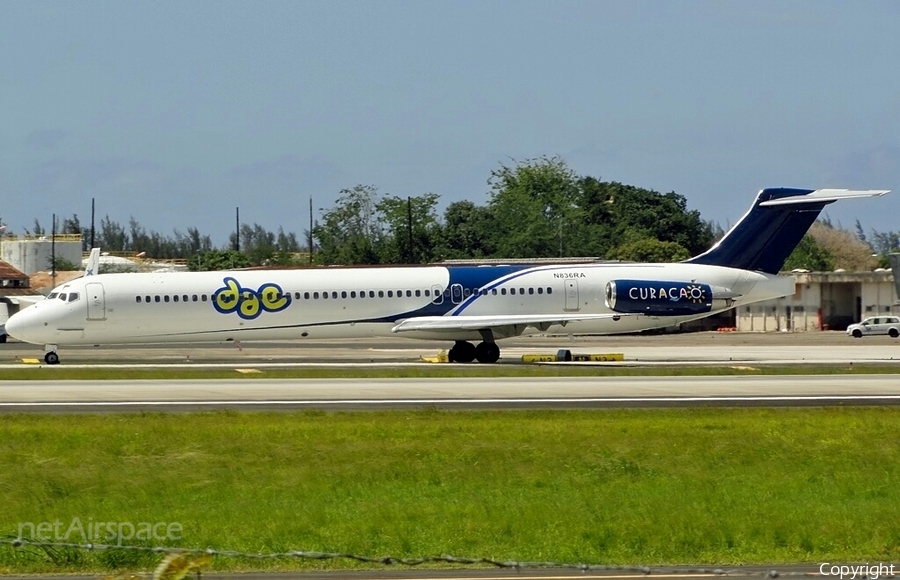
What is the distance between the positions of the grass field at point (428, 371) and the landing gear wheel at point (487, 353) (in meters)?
2.56

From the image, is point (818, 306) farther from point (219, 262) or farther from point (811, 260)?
point (219, 262)

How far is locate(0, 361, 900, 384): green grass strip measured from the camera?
37.0 meters

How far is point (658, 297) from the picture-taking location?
43.9 m

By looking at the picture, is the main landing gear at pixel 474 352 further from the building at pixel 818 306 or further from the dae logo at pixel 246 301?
the building at pixel 818 306

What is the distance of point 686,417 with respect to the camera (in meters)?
25.2

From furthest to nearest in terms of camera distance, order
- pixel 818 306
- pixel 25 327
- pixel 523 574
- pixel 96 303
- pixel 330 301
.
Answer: pixel 818 306, pixel 330 301, pixel 96 303, pixel 25 327, pixel 523 574

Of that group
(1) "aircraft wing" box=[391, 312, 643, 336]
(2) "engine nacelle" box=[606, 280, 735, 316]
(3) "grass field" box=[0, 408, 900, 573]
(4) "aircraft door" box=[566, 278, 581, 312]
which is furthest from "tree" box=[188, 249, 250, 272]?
(3) "grass field" box=[0, 408, 900, 573]

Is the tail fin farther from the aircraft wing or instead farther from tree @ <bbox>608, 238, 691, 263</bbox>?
tree @ <bbox>608, 238, 691, 263</bbox>

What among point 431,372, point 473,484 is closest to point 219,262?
point 431,372

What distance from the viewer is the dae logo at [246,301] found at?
140ft

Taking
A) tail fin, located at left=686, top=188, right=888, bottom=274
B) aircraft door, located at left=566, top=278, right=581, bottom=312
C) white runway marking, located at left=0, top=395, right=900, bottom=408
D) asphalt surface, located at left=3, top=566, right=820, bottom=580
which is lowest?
asphalt surface, located at left=3, top=566, right=820, bottom=580

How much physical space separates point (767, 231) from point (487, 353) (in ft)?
38.3

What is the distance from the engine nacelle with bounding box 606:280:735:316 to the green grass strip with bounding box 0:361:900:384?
11.4 feet

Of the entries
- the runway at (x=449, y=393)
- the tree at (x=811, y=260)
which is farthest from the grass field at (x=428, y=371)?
the tree at (x=811, y=260)
